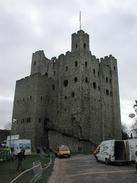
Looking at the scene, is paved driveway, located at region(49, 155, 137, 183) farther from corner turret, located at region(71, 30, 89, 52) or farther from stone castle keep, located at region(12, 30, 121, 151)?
corner turret, located at region(71, 30, 89, 52)

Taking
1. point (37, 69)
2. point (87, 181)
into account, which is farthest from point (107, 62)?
point (87, 181)

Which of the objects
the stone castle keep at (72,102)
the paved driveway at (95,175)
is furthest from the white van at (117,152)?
the stone castle keep at (72,102)

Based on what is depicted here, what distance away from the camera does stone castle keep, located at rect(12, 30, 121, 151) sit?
60750 millimetres

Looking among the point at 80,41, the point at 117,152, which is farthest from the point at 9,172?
the point at 80,41

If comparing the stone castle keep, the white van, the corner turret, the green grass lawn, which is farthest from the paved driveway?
the corner turret

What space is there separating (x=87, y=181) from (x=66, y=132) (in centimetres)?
4566

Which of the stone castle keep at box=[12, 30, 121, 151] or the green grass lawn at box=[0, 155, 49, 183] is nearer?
the green grass lawn at box=[0, 155, 49, 183]

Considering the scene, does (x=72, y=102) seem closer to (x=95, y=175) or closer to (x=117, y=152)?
(x=117, y=152)

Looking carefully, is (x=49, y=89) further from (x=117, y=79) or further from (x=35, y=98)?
(x=117, y=79)

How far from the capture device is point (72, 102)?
2491 inches

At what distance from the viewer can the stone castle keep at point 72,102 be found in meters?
60.8

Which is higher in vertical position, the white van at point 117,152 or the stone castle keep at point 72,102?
the stone castle keep at point 72,102

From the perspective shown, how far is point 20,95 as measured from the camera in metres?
70.1

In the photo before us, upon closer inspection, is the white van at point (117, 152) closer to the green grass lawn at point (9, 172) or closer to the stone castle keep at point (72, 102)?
the green grass lawn at point (9, 172)
